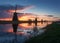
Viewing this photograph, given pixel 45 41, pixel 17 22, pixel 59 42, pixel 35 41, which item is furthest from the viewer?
pixel 17 22

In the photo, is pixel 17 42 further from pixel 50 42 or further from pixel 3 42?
pixel 50 42

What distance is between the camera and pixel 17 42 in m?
→ 42.2

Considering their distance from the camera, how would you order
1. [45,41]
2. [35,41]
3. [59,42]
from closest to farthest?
1. [59,42]
2. [45,41]
3. [35,41]

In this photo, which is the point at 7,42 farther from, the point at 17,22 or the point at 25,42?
the point at 17,22

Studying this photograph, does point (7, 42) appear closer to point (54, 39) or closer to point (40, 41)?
point (40, 41)

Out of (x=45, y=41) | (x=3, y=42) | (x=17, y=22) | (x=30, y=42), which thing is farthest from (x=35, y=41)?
(x=17, y=22)

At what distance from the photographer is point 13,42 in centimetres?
4166

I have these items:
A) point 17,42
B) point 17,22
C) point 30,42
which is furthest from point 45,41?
point 17,22

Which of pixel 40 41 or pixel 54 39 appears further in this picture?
pixel 40 41

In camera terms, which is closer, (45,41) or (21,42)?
(45,41)

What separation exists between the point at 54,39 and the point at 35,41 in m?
5.55

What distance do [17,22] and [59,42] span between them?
6971cm

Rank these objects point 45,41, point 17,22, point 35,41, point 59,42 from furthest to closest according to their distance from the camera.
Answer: point 17,22 → point 35,41 → point 45,41 → point 59,42

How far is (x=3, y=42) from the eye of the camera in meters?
41.4
